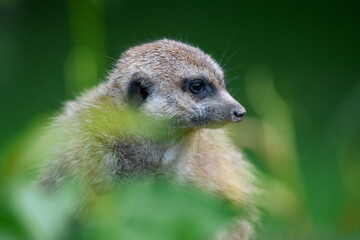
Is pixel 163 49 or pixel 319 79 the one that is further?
pixel 319 79

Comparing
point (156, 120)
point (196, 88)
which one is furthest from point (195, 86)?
point (156, 120)

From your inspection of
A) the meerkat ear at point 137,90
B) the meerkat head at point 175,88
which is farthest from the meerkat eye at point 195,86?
the meerkat ear at point 137,90

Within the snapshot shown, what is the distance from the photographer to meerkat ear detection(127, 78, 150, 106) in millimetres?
1813

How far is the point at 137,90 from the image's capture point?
1.82 m

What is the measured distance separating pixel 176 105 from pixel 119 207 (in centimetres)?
141

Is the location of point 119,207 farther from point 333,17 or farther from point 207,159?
point 333,17

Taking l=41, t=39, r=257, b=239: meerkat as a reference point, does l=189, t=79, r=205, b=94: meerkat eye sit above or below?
above

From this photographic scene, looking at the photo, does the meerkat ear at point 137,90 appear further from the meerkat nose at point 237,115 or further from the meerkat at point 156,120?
the meerkat nose at point 237,115

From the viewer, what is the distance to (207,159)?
2059mm

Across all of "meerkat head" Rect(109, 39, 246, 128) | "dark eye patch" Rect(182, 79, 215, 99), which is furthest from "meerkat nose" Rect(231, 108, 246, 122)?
"dark eye patch" Rect(182, 79, 215, 99)

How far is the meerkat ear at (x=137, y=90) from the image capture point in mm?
1813

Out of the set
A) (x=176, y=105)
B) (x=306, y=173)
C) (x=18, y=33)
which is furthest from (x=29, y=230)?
(x=18, y=33)

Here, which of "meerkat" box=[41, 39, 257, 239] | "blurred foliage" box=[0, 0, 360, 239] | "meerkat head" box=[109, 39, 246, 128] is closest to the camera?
"blurred foliage" box=[0, 0, 360, 239]

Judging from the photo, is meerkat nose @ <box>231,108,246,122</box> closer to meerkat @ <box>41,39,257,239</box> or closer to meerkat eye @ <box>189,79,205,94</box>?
meerkat @ <box>41,39,257,239</box>
